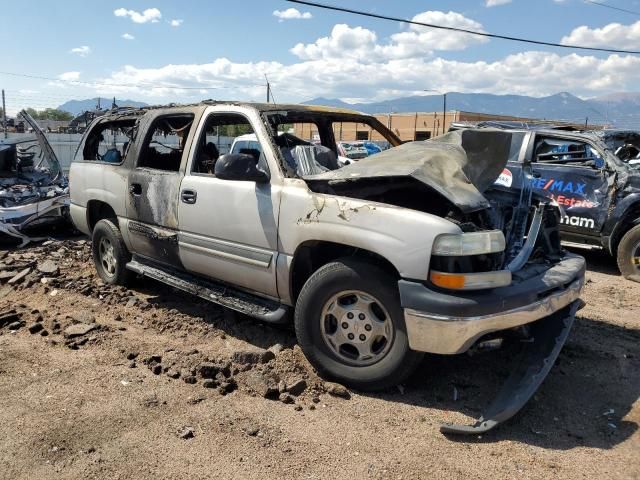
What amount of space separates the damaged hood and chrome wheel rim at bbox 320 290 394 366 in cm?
78

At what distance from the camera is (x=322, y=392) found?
3.74 metres

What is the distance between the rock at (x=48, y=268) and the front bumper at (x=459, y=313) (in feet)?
16.4

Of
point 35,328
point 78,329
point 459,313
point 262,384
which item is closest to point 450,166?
point 459,313

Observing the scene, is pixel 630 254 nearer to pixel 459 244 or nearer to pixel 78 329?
pixel 459 244

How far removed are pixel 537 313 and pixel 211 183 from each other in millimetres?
2596

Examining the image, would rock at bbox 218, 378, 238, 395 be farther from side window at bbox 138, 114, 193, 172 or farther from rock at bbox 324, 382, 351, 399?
side window at bbox 138, 114, 193, 172

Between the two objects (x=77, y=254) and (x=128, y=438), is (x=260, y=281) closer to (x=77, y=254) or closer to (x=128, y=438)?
(x=128, y=438)

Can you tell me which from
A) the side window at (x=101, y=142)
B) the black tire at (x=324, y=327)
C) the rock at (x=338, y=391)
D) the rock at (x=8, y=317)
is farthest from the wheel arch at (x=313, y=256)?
the side window at (x=101, y=142)

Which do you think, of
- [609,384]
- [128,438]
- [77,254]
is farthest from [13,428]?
[77,254]

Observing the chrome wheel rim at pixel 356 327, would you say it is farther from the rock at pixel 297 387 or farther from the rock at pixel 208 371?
the rock at pixel 208 371

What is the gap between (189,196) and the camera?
15.4ft

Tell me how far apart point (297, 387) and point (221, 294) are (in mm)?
1230

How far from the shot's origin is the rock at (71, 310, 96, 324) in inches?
199

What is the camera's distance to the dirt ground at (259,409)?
2.94 metres
